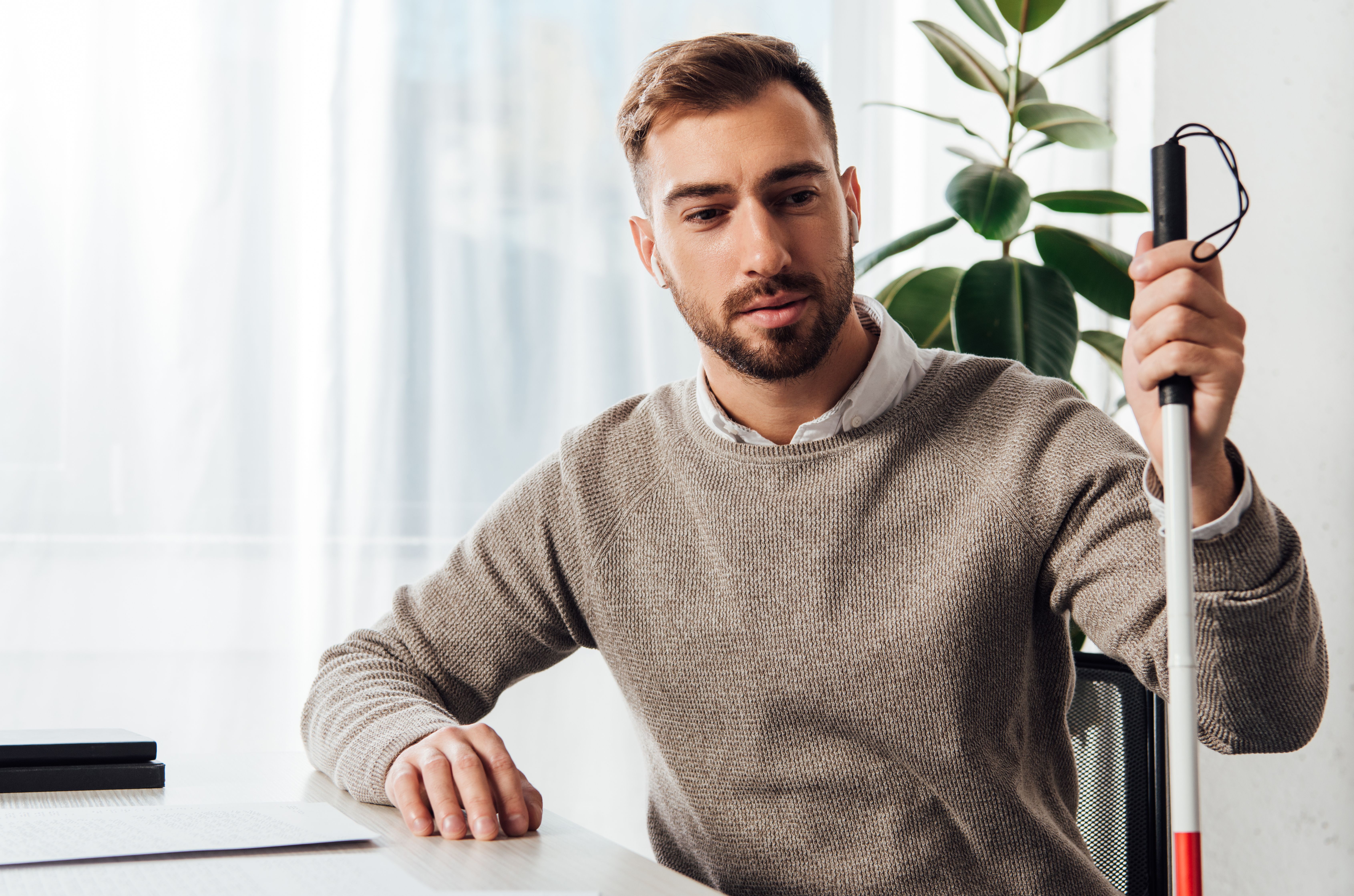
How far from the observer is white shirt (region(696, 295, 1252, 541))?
1.06 m

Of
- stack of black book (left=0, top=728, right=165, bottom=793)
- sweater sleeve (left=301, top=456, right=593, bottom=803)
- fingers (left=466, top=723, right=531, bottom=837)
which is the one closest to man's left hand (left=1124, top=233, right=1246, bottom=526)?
fingers (left=466, top=723, right=531, bottom=837)

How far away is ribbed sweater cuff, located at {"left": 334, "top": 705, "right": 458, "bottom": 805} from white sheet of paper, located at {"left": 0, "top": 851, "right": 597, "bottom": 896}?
168mm

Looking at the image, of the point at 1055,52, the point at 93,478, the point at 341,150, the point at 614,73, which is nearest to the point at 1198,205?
the point at 1055,52

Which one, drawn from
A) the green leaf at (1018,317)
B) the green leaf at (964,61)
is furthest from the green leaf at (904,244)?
the green leaf at (964,61)

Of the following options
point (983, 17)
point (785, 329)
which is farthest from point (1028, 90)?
point (785, 329)

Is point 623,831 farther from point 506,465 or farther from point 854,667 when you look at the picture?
point 854,667

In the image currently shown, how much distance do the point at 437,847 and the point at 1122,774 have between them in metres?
0.68

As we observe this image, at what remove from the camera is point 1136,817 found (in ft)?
3.51

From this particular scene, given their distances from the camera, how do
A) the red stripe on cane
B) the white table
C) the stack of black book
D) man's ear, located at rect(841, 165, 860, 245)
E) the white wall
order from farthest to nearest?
the white wall
man's ear, located at rect(841, 165, 860, 245)
the stack of black book
the white table
the red stripe on cane

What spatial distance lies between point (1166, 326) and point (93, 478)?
157 centimetres

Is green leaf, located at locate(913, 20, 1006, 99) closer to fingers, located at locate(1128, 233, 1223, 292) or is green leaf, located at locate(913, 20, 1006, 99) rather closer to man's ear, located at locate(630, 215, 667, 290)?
man's ear, located at locate(630, 215, 667, 290)

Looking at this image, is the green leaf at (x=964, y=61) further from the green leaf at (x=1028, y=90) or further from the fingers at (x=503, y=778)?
the fingers at (x=503, y=778)

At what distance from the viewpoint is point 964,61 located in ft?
5.38

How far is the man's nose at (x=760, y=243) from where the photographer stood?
1034 millimetres
